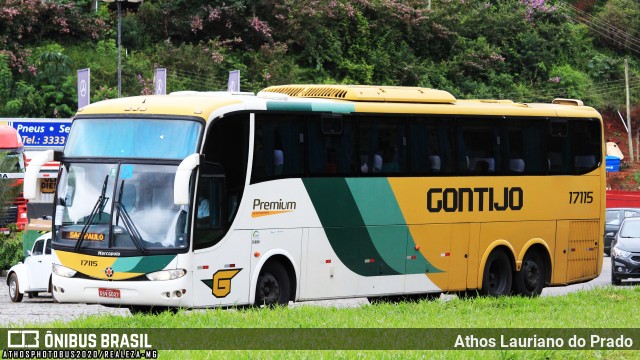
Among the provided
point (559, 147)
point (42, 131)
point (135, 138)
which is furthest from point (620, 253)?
point (42, 131)

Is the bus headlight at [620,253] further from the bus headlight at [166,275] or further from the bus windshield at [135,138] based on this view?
the bus headlight at [166,275]

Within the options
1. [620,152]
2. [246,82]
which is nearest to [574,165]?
[246,82]

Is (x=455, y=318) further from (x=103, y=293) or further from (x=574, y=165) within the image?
(x=574, y=165)

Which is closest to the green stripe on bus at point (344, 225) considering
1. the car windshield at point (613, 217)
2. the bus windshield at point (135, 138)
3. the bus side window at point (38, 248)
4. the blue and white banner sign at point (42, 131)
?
the bus windshield at point (135, 138)

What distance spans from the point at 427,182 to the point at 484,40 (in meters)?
42.1

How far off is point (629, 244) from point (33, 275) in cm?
1366

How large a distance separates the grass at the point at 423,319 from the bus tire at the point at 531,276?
104 inches

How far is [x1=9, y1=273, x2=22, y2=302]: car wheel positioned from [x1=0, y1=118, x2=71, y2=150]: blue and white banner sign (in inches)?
598

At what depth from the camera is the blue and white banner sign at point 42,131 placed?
41.7m

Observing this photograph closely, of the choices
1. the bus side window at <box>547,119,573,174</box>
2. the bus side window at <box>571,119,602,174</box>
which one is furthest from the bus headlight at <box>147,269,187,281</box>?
the bus side window at <box>571,119,602,174</box>

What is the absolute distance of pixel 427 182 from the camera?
864 inches

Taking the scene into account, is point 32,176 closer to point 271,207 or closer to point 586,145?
point 271,207

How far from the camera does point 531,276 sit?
79.3ft

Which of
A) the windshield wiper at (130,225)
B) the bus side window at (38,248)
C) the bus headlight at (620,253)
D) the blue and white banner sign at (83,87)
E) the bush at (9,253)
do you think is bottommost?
the bush at (9,253)
